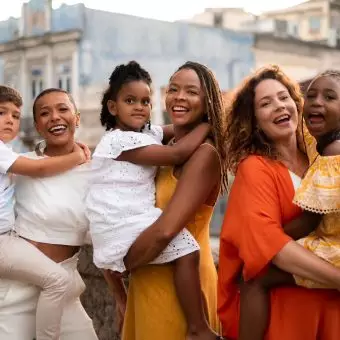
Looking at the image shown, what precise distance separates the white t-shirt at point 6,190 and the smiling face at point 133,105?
48 centimetres

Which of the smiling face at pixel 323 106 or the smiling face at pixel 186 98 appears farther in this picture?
the smiling face at pixel 186 98

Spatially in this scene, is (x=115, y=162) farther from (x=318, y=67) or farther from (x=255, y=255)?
(x=318, y=67)

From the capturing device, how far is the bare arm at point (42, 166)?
293 cm

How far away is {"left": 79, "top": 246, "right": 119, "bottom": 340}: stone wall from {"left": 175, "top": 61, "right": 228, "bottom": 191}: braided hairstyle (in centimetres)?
140

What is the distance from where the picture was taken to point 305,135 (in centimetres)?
263

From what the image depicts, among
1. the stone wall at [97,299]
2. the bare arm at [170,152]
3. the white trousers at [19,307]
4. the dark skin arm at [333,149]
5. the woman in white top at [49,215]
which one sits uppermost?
the dark skin arm at [333,149]

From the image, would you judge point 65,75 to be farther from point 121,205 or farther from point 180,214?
point 180,214

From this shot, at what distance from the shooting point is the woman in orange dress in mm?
2352

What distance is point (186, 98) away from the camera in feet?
8.93

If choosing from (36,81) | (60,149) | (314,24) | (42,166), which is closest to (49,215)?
(42,166)

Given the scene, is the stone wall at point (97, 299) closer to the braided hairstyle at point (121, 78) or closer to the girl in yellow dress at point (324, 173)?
the braided hairstyle at point (121, 78)

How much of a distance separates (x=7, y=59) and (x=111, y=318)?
20.2 metres

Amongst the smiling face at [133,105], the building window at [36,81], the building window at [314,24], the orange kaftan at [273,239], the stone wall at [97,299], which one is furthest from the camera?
the building window at [314,24]

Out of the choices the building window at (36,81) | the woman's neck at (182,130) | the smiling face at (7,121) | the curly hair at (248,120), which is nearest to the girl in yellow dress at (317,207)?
the curly hair at (248,120)
